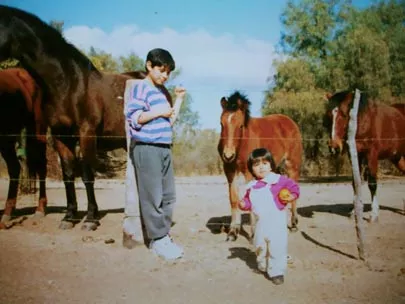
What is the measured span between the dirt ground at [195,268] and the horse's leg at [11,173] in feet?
1.34

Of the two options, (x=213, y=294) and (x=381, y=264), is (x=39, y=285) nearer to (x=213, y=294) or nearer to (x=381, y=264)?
(x=213, y=294)

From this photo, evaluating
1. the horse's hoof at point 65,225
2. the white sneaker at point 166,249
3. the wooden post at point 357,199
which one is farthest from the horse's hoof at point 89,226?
the wooden post at point 357,199

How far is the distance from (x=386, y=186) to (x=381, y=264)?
10.7 m

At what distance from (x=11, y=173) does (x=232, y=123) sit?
394 centimetres

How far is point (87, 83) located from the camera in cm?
620

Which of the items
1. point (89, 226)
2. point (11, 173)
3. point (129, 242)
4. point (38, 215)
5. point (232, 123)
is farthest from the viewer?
point (38, 215)

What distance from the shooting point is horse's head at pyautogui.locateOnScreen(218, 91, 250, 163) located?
215 inches

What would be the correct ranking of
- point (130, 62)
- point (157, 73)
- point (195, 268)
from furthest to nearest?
point (130, 62) → point (157, 73) → point (195, 268)

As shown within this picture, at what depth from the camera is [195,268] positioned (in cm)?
409

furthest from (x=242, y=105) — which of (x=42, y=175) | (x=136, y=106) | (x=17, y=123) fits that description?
(x=42, y=175)

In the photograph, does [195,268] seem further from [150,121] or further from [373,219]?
[373,219]

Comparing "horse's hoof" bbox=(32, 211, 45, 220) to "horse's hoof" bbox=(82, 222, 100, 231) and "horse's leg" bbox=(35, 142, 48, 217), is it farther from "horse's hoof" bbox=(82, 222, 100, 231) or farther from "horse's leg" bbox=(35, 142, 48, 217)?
"horse's hoof" bbox=(82, 222, 100, 231)

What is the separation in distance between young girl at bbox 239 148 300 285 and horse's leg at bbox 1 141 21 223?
4463mm

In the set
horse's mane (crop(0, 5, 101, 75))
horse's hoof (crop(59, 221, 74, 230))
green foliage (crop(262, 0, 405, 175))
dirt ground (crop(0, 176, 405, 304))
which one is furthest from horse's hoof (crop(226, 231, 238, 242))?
green foliage (crop(262, 0, 405, 175))
